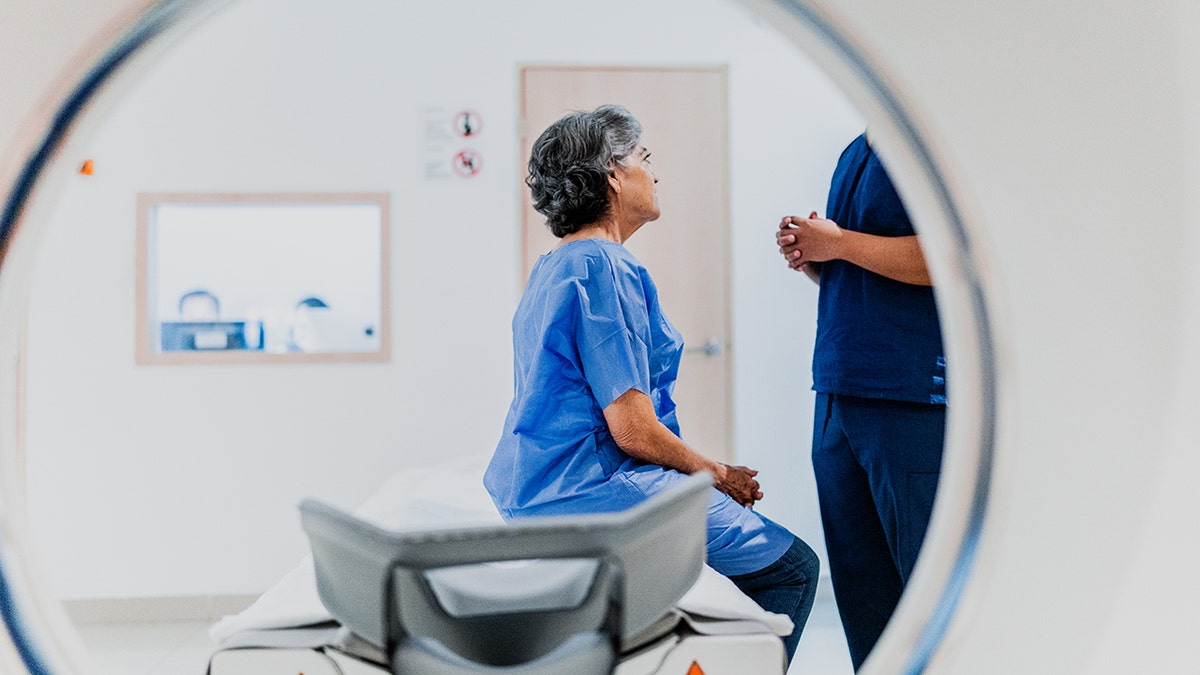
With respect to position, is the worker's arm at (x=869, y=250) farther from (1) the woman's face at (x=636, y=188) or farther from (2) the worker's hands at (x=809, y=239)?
(1) the woman's face at (x=636, y=188)

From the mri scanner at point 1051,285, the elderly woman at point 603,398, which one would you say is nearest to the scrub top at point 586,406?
the elderly woman at point 603,398

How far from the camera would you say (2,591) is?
726 mm

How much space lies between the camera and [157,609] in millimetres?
2938

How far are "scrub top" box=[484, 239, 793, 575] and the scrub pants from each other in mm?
139

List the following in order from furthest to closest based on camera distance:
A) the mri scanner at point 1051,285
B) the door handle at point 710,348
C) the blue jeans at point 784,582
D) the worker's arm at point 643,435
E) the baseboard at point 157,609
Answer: the door handle at point 710,348 < the baseboard at point 157,609 < the blue jeans at point 784,582 < the worker's arm at point 643,435 < the mri scanner at point 1051,285

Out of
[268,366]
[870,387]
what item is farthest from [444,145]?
[870,387]

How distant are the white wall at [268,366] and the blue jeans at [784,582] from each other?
1589 mm

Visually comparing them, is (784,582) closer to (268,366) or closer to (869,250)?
(869,250)

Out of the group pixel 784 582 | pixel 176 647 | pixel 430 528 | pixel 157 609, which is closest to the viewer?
pixel 430 528

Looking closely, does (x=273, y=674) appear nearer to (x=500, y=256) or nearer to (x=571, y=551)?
(x=571, y=551)

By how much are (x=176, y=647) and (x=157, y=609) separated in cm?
35

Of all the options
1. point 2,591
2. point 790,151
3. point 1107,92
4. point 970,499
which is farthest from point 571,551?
point 790,151

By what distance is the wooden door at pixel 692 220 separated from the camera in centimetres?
312

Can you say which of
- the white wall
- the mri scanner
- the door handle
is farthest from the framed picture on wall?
the mri scanner
